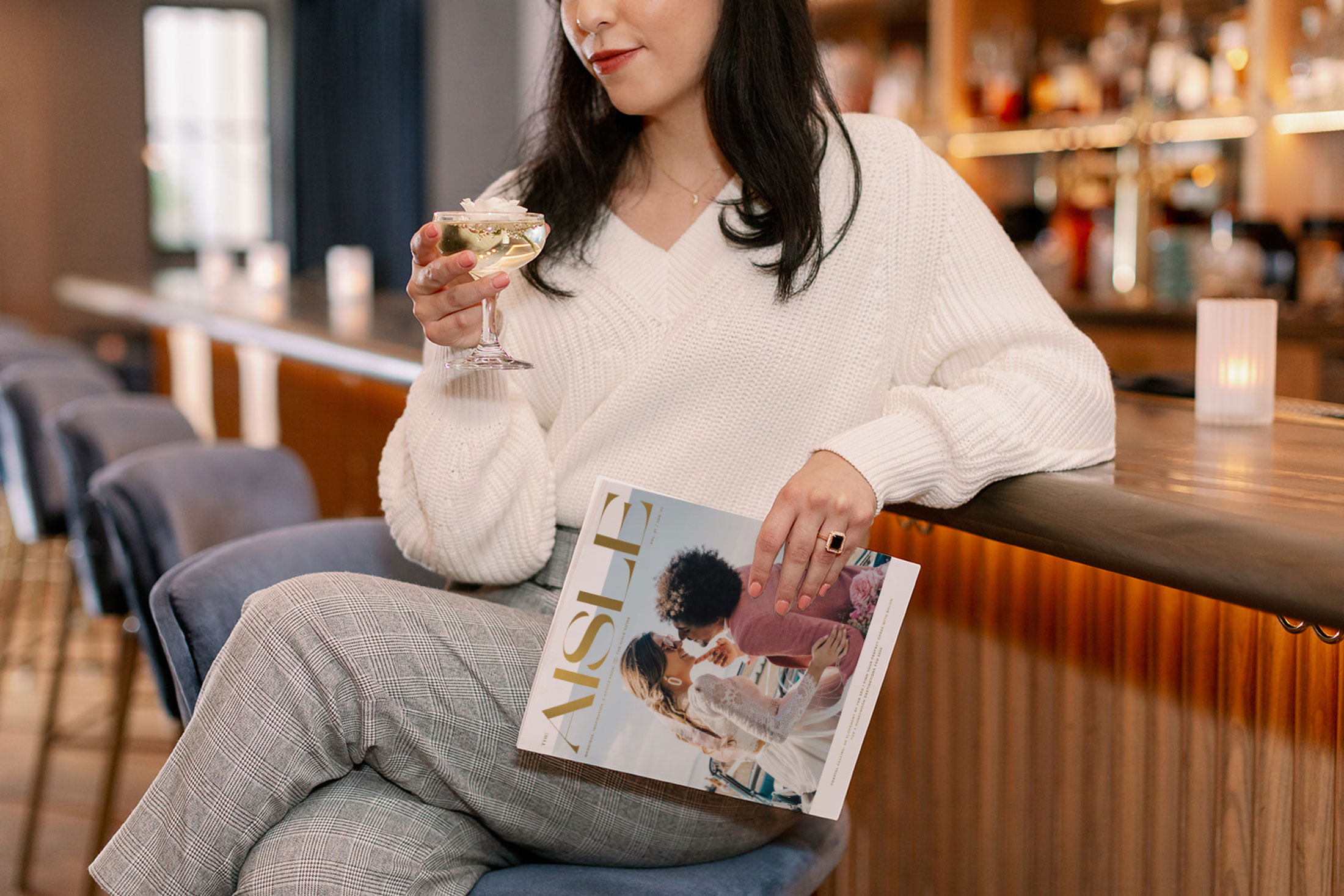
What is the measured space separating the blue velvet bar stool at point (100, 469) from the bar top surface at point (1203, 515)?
1333 millimetres

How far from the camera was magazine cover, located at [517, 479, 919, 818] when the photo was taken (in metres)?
1.02

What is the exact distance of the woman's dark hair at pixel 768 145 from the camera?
126 cm


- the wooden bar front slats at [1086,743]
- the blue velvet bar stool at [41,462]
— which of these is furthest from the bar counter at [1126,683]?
the blue velvet bar stool at [41,462]

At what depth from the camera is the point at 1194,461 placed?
44.4 inches

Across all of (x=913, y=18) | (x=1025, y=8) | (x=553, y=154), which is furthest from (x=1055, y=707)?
(x=913, y=18)

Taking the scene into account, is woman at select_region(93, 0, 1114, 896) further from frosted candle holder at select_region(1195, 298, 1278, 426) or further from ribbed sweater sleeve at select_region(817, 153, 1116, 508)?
frosted candle holder at select_region(1195, 298, 1278, 426)

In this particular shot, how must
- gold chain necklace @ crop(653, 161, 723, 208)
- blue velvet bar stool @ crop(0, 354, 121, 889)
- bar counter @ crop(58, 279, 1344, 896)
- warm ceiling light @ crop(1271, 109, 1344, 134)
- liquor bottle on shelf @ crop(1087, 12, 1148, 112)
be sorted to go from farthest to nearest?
liquor bottle on shelf @ crop(1087, 12, 1148, 112) < warm ceiling light @ crop(1271, 109, 1344, 134) < blue velvet bar stool @ crop(0, 354, 121, 889) < gold chain necklace @ crop(653, 161, 723, 208) < bar counter @ crop(58, 279, 1344, 896)

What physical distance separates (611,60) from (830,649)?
62 cm

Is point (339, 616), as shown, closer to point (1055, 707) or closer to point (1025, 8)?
point (1055, 707)

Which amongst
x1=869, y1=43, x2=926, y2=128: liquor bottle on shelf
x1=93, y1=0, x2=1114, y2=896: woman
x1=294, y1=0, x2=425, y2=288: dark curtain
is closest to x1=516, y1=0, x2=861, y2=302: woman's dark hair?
x1=93, y1=0, x2=1114, y2=896: woman

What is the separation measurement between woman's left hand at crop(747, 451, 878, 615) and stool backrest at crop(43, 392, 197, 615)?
4.30 ft

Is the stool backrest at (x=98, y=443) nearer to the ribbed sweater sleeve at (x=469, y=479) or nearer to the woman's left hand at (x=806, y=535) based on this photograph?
the ribbed sweater sleeve at (x=469, y=479)

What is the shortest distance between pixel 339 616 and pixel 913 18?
12.9ft

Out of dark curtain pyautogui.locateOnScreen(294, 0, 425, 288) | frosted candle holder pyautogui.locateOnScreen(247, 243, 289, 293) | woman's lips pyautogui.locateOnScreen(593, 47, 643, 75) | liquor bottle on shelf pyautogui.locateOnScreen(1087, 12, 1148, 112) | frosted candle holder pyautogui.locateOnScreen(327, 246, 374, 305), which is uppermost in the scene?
dark curtain pyautogui.locateOnScreen(294, 0, 425, 288)
